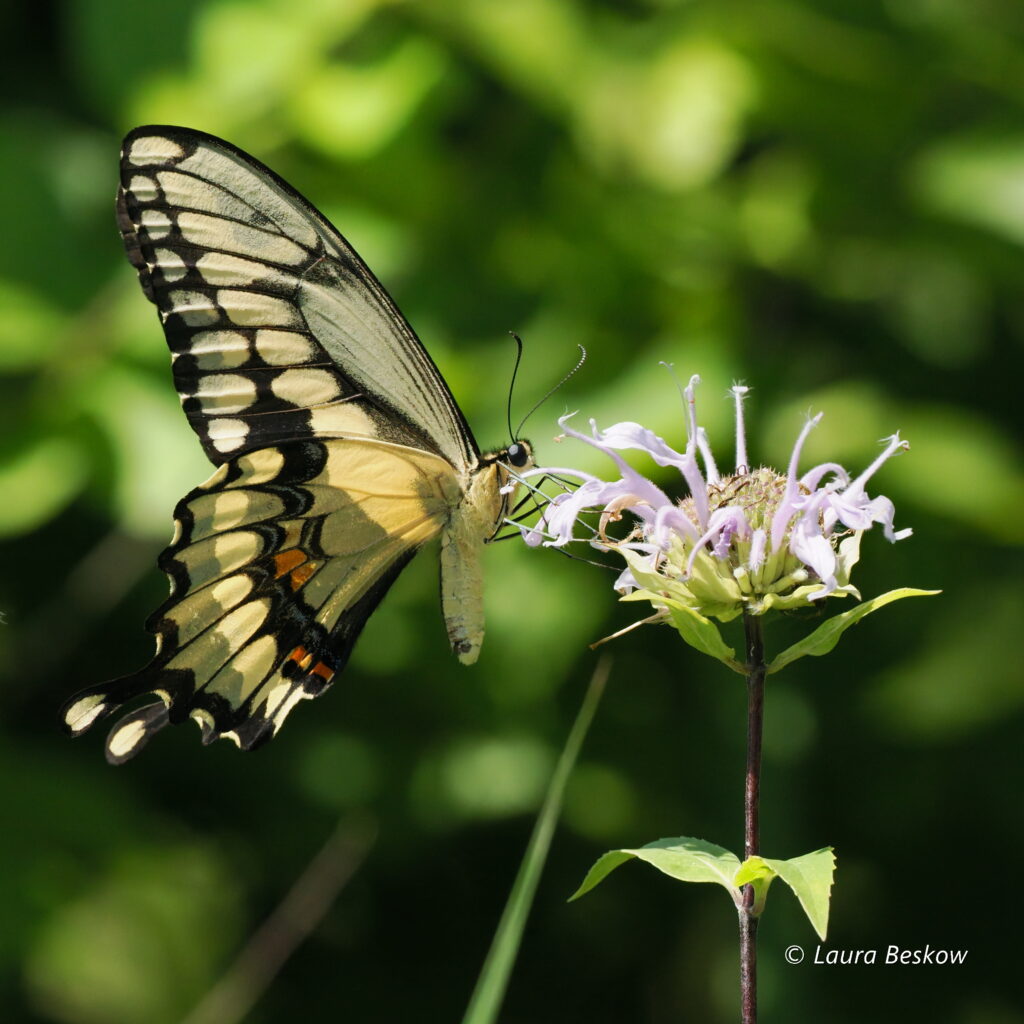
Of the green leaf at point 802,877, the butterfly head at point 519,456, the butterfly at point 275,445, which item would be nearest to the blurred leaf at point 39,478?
the butterfly at point 275,445

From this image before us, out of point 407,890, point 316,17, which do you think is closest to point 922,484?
point 316,17

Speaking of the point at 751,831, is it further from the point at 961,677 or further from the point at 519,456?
the point at 961,677

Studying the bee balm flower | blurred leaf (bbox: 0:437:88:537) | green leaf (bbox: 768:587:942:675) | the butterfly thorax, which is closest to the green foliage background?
blurred leaf (bbox: 0:437:88:537)

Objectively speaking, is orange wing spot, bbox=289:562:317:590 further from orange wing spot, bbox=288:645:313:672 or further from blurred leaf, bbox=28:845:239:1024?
blurred leaf, bbox=28:845:239:1024

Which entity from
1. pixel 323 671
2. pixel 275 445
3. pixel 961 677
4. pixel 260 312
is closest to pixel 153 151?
pixel 260 312

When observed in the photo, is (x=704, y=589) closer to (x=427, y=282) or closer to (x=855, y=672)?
(x=427, y=282)
